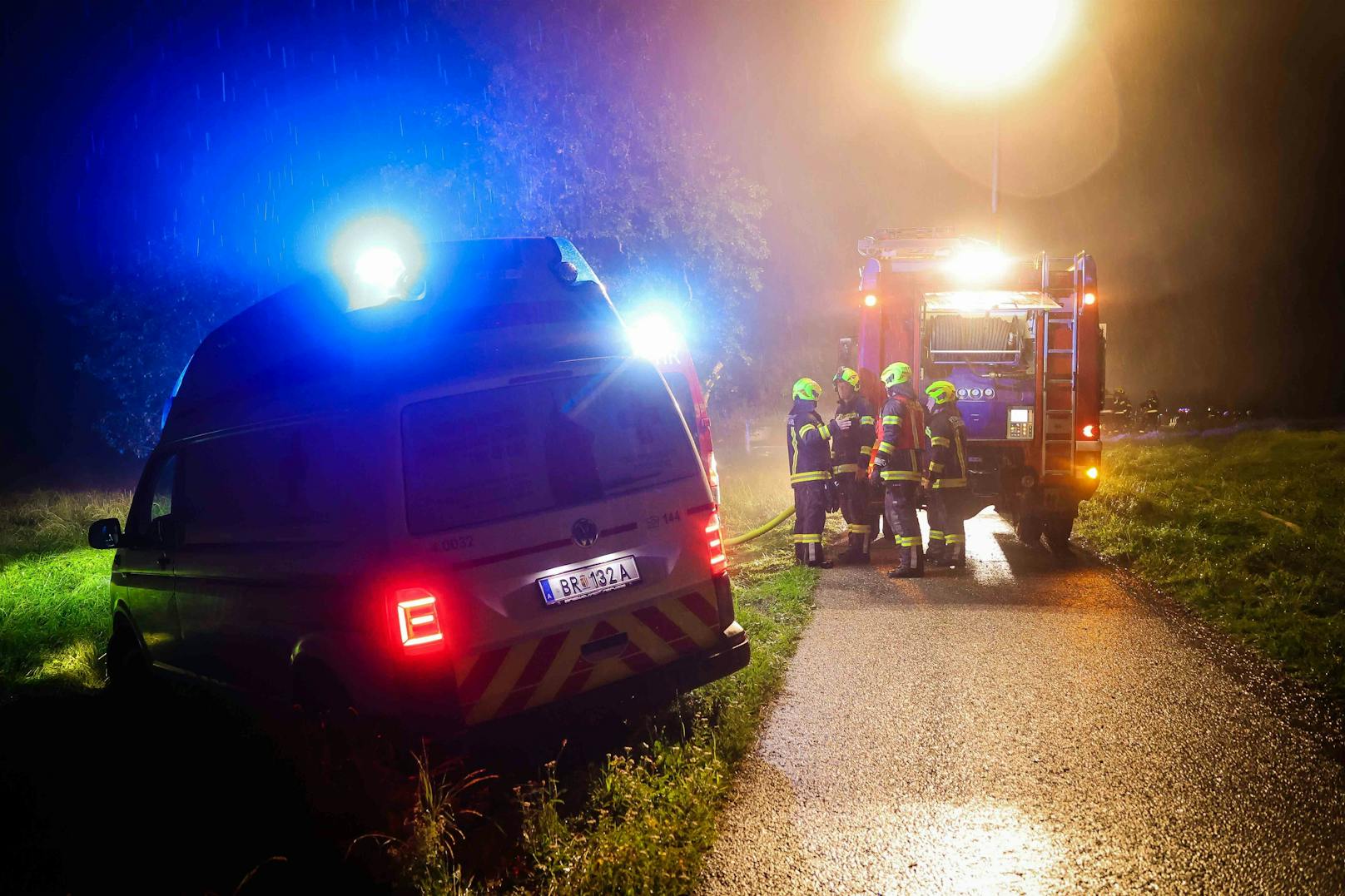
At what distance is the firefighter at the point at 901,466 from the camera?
9406 mm

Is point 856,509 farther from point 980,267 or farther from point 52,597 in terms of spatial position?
point 52,597

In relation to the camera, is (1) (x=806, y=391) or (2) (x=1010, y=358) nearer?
(1) (x=806, y=391)

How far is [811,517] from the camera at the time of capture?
10.0 meters

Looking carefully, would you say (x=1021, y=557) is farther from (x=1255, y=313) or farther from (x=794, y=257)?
(x=1255, y=313)

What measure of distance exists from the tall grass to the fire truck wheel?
881 cm

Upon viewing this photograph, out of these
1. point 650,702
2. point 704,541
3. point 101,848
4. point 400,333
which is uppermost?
point 400,333

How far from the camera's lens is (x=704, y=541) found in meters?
4.64

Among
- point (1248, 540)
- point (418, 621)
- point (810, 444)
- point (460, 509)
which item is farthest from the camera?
point (1248, 540)

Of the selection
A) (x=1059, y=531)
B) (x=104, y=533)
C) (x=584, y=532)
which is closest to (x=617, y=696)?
(x=584, y=532)

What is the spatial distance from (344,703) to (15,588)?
25.9 feet

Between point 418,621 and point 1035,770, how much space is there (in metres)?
2.74

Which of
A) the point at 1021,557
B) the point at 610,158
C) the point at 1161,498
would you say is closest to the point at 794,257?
the point at 610,158

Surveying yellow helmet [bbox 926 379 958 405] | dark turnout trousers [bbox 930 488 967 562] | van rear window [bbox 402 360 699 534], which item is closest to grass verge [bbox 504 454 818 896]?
van rear window [bbox 402 360 699 534]

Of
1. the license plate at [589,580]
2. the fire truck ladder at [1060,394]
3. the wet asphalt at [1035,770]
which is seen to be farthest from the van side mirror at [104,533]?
the fire truck ladder at [1060,394]
